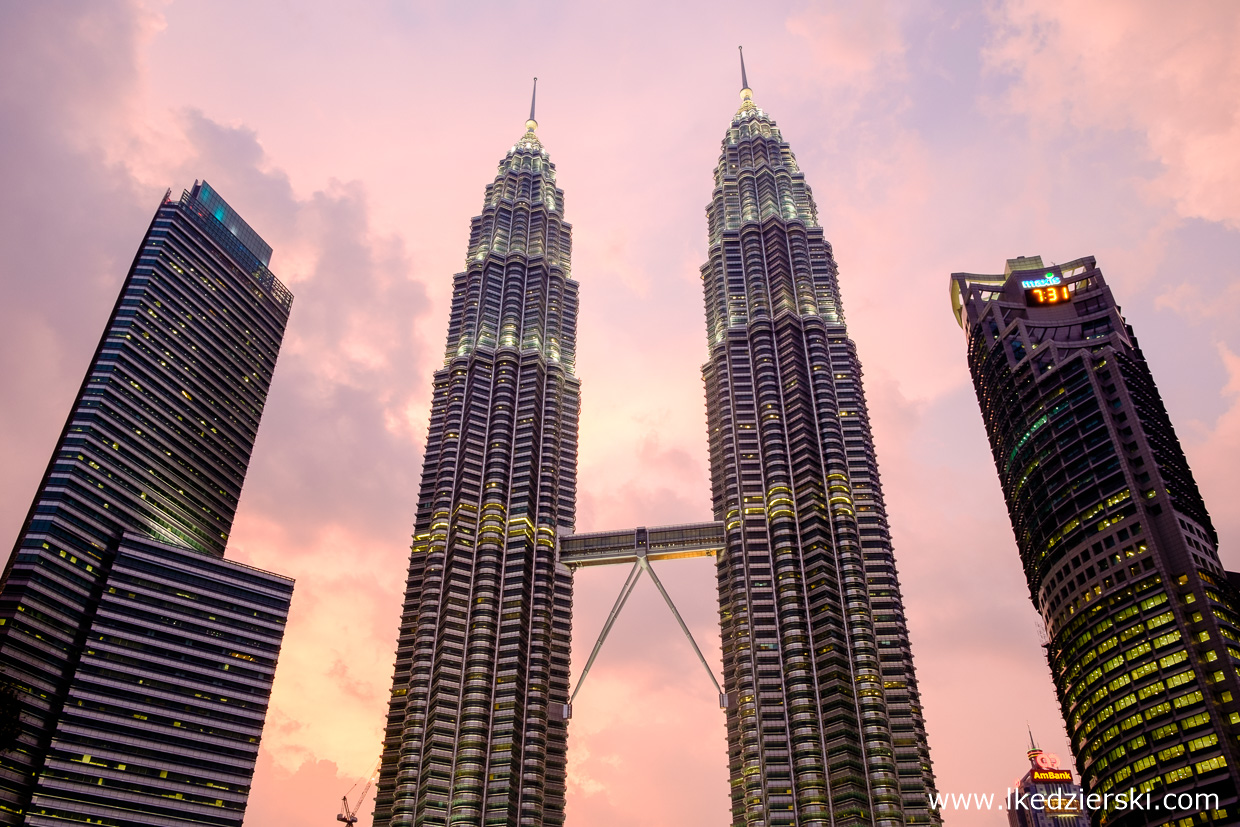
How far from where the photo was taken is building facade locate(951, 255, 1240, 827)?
14762 cm

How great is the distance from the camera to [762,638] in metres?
189

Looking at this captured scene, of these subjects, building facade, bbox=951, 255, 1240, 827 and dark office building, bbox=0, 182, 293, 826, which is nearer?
building facade, bbox=951, 255, 1240, 827

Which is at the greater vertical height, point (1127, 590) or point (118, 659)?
point (1127, 590)

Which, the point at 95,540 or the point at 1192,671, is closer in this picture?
the point at 1192,671

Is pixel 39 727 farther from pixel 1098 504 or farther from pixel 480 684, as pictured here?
pixel 1098 504

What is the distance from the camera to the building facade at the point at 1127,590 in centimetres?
14762

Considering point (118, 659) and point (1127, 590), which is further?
point (118, 659)

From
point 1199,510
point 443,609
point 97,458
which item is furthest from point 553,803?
point 1199,510

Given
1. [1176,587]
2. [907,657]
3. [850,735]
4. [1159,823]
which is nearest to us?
[1159,823]

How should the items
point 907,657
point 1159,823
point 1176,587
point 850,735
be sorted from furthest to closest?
point 907,657, point 850,735, point 1176,587, point 1159,823

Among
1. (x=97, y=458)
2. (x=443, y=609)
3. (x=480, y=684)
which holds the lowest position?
(x=480, y=684)

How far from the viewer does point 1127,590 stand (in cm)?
16612

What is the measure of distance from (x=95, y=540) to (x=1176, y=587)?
651 feet

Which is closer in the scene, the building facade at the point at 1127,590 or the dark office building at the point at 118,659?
the building facade at the point at 1127,590
